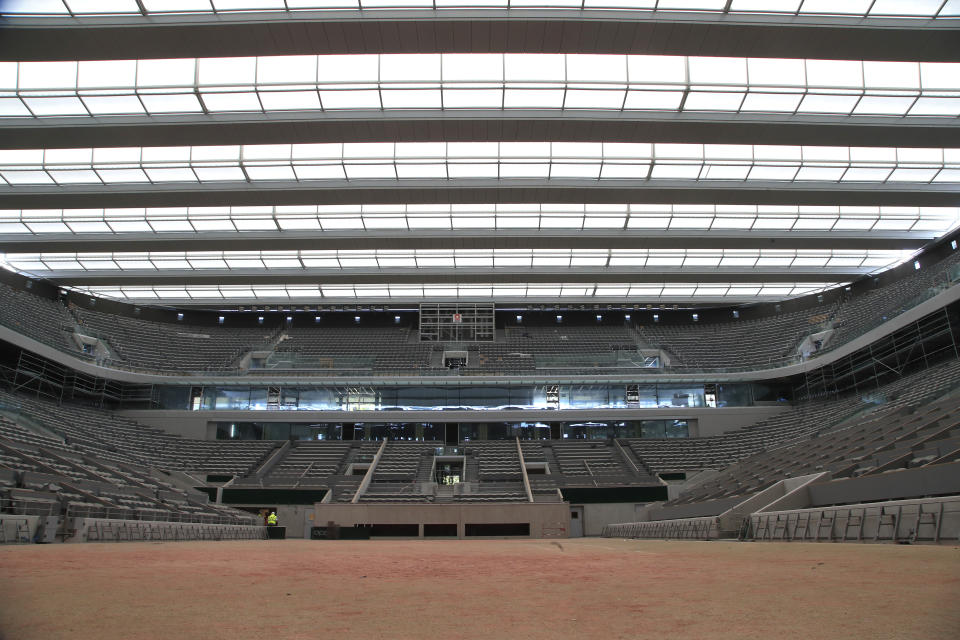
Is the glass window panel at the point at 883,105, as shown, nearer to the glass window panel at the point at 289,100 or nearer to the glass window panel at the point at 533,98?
the glass window panel at the point at 533,98

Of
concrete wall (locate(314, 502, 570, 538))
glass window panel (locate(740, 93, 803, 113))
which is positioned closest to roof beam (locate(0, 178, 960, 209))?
glass window panel (locate(740, 93, 803, 113))

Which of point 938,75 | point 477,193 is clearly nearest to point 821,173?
point 938,75

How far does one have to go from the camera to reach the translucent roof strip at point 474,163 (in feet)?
93.2

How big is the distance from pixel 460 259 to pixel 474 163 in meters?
12.0

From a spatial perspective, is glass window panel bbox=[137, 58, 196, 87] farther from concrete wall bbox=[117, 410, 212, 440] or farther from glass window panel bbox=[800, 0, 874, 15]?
concrete wall bbox=[117, 410, 212, 440]

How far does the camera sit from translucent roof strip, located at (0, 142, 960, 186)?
28422 millimetres

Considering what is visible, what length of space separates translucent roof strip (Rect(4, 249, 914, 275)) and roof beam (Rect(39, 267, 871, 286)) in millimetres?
233

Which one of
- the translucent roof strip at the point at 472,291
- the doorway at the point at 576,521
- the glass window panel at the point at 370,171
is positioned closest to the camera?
the glass window panel at the point at 370,171

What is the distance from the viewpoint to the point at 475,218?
34.2 m

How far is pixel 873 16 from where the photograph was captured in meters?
19.6

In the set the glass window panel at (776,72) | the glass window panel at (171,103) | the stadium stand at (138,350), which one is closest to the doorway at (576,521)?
the glass window panel at (776,72)

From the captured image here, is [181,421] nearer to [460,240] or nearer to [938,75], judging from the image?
[460,240]

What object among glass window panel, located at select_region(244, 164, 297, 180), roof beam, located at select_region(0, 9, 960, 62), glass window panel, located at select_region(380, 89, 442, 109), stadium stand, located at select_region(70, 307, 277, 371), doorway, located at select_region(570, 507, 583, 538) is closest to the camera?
roof beam, located at select_region(0, 9, 960, 62)

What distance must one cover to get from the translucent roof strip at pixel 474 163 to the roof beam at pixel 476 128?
236 cm
